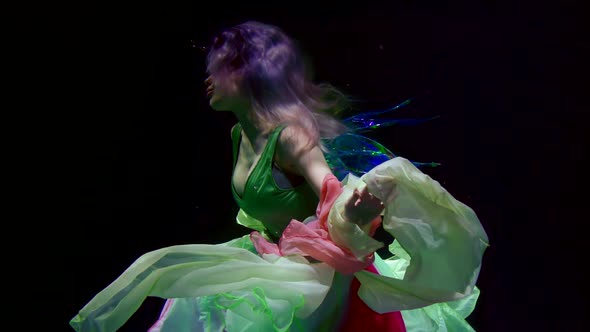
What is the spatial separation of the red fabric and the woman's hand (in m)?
0.14

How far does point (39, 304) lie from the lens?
6.15ft

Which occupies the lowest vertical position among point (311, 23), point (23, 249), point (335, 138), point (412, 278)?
point (23, 249)

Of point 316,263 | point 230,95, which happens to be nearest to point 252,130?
point 230,95

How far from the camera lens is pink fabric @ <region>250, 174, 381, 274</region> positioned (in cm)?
104

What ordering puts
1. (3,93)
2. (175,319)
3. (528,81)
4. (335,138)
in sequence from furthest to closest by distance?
(3,93) → (528,81) → (335,138) → (175,319)

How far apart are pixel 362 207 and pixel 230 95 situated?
0.44m

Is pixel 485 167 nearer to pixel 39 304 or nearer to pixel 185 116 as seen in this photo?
pixel 185 116

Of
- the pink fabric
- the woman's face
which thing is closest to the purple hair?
the woman's face

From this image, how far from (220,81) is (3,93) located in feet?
2.48

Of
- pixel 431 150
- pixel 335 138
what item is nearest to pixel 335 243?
pixel 335 138

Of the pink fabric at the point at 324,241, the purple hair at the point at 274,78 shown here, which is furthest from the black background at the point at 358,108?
the pink fabric at the point at 324,241

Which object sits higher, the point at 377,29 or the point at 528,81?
the point at 377,29

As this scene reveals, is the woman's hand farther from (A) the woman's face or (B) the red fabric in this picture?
(A) the woman's face

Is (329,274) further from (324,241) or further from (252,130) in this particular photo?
(252,130)
